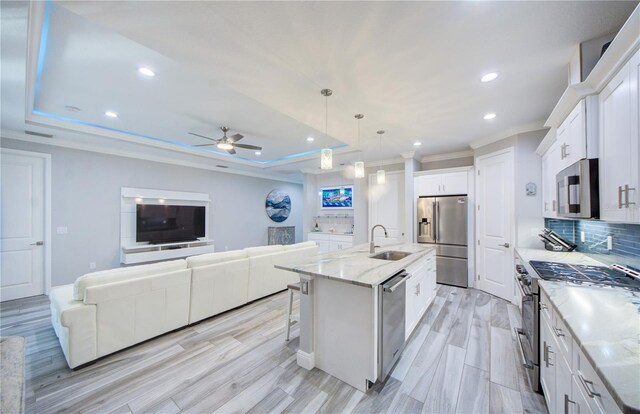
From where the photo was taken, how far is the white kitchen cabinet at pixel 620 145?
1.24 meters

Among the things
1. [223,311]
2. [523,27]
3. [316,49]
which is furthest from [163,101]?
[523,27]

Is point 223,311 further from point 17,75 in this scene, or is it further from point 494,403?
point 17,75

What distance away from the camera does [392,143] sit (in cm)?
437

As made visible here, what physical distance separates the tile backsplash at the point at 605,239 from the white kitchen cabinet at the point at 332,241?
13.1 feet

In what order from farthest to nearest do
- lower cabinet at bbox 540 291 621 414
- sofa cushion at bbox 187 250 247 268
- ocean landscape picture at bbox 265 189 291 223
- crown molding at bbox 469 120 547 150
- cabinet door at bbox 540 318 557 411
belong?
1. ocean landscape picture at bbox 265 189 291 223
2. crown molding at bbox 469 120 547 150
3. sofa cushion at bbox 187 250 247 268
4. cabinet door at bbox 540 318 557 411
5. lower cabinet at bbox 540 291 621 414

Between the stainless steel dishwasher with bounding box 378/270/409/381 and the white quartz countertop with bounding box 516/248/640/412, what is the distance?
973 mm

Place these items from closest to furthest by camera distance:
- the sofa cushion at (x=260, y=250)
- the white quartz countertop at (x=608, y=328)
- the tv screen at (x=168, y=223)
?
the white quartz countertop at (x=608, y=328) < the sofa cushion at (x=260, y=250) < the tv screen at (x=168, y=223)

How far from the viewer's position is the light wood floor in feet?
5.62

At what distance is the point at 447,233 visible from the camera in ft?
14.5

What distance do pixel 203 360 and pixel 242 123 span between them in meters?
3.10

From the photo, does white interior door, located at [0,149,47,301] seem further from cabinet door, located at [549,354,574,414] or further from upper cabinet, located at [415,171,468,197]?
upper cabinet, located at [415,171,468,197]

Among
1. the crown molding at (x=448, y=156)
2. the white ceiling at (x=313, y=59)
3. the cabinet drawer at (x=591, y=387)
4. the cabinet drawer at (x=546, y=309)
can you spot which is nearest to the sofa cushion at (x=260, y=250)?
Result: the white ceiling at (x=313, y=59)

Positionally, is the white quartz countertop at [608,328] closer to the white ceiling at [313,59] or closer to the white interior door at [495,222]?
the white ceiling at [313,59]

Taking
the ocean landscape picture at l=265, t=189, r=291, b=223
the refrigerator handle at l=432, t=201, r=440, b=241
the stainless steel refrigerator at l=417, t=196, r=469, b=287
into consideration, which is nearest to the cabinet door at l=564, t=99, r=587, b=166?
the stainless steel refrigerator at l=417, t=196, r=469, b=287
